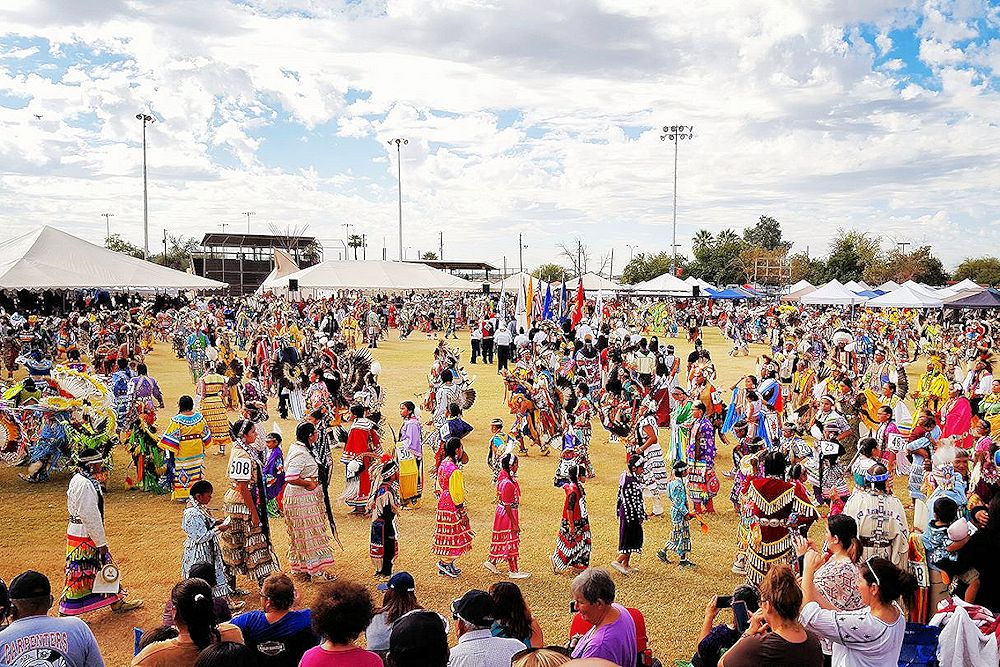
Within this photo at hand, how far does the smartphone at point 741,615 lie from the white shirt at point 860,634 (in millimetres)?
298

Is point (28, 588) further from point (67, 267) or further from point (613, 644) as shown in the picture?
point (67, 267)

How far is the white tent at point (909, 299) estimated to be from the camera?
89.6 feet

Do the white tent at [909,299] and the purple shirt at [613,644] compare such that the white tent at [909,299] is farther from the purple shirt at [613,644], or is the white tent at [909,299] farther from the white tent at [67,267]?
the purple shirt at [613,644]

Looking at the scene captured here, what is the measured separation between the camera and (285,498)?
22.0 feet

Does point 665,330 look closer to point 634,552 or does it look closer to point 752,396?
point 752,396

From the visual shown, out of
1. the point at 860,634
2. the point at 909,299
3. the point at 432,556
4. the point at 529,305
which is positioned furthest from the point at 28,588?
the point at 909,299

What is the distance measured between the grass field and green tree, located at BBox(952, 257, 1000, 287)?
2423 inches

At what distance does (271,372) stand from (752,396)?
10546mm

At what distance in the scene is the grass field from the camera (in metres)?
6.06

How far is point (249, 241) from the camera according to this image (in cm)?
7200

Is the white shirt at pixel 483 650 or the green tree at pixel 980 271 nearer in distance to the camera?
the white shirt at pixel 483 650

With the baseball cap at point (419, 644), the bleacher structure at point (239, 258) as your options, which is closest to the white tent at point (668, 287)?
the baseball cap at point (419, 644)

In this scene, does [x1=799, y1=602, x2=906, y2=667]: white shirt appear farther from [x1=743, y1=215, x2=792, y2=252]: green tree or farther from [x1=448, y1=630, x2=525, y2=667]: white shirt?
[x1=743, y1=215, x2=792, y2=252]: green tree

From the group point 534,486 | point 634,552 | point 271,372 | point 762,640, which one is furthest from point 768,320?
point 762,640
